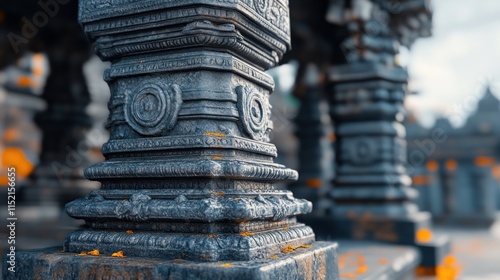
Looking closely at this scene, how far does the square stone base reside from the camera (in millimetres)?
1936

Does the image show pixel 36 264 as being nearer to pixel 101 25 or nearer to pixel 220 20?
pixel 101 25

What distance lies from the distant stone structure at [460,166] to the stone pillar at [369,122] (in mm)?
9005

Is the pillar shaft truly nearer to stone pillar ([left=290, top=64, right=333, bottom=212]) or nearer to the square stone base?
the square stone base

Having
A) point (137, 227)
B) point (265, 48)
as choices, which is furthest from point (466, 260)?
point (137, 227)

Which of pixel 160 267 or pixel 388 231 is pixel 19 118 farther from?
pixel 160 267

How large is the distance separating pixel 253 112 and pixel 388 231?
395 centimetres

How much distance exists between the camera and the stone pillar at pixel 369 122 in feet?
20.2

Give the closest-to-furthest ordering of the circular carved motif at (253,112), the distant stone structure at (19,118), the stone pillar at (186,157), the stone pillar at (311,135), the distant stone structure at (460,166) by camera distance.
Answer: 1. the stone pillar at (186,157)
2. the circular carved motif at (253,112)
3. the stone pillar at (311,135)
4. the distant stone structure at (460,166)
5. the distant stone structure at (19,118)

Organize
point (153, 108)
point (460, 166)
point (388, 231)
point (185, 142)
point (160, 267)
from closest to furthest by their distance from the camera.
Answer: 1. point (160, 267)
2. point (185, 142)
3. point (153, 108)
4. point (388, 231)
5. point (460, 166)

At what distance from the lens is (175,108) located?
94.4 inches

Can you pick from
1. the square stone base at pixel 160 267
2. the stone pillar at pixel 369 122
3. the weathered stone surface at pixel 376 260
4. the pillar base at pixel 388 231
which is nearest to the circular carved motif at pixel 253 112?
the square stone base at pixel 160 267

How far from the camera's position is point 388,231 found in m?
5.87

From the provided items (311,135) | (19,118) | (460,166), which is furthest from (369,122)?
(19,118)

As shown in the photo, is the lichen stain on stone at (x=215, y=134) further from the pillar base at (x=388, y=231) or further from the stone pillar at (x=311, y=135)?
the stone pillar at (x=311, y=135)
